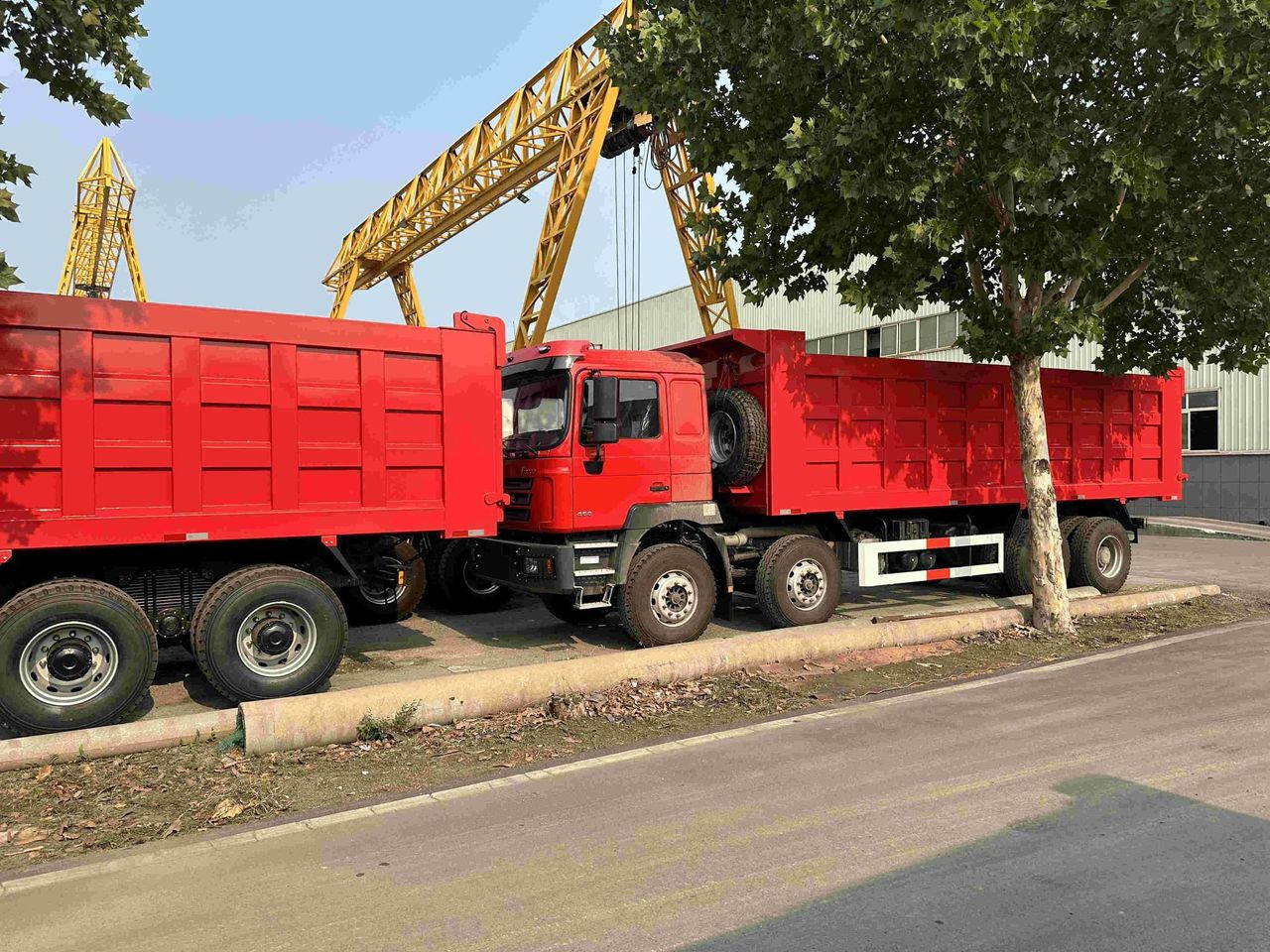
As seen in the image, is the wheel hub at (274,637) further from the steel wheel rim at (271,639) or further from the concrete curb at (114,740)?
the concrete curb at (114,740)

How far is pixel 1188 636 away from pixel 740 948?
825 cm

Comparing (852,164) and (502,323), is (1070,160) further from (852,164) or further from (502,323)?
(502,323)

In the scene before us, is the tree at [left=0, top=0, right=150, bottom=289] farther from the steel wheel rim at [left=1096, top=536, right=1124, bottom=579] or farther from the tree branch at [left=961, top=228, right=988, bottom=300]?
the steel wheel rim at [left=1096, top=536, right=1124, bottom=579]

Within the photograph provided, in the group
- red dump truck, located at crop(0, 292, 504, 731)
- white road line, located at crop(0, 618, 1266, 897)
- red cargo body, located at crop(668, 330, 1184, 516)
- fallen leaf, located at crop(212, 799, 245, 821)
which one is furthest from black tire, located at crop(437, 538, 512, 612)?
fallen leaf, located at crop(212, 799, 245, 821)

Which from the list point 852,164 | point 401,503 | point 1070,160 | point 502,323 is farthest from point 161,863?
point 1070,160

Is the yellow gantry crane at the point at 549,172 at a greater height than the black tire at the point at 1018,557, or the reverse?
the yellow gantry crane at the point at 549,172

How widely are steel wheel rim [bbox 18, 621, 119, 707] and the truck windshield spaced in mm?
4041

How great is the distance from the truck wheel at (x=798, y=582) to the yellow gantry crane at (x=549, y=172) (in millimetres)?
10223

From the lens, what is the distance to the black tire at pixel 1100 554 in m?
12.2

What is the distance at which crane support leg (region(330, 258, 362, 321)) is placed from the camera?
31.8 meters

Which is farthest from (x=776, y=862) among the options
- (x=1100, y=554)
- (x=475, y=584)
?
(x=1100, y=554)

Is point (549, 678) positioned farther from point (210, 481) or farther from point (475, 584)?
point (475, 584)

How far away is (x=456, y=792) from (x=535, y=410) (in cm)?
459

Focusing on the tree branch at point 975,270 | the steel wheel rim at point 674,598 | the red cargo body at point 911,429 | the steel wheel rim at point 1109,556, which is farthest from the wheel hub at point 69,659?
the steel wheel rim at point 1109,556
